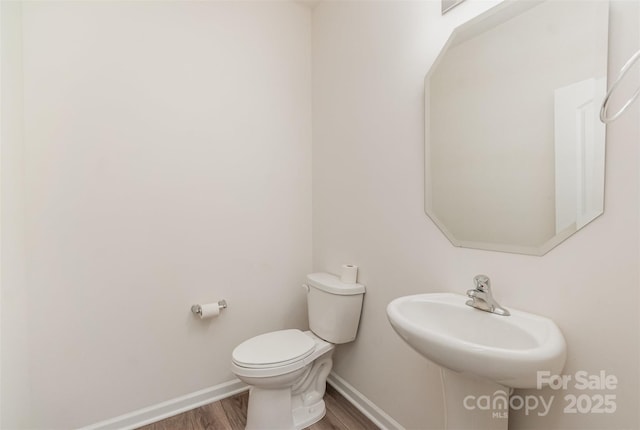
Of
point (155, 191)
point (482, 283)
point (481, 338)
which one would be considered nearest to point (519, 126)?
point (482, 283)

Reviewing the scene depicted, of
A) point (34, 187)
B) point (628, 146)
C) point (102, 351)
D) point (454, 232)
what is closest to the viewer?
point (628, 146)

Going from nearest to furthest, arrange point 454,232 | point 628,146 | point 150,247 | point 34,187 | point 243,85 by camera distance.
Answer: point 628,146 < point 454,232 < point 34,187 < point 150,247 < point 243,85

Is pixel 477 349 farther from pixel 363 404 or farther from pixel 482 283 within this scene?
pixel 363 404

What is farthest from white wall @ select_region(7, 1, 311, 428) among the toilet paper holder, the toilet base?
the toilet base

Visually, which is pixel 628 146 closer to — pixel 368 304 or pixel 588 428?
pixel 588 428

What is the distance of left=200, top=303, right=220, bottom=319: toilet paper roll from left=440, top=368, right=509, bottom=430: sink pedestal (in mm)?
1263

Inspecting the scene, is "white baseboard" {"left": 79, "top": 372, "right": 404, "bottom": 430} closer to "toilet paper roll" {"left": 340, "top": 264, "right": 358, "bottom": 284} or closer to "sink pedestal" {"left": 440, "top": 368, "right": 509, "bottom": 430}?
"sink pedestal" {"left": 440, "top": 368, "right": 509, "bottom": 430}

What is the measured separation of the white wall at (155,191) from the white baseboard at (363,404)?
0.46 meters

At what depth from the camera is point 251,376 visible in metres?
1.47

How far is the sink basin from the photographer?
2.60ft

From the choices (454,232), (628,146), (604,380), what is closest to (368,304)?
(454,232)

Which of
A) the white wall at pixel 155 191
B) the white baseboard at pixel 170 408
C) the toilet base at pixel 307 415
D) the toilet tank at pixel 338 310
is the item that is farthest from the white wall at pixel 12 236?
the toilet tank at pixel 338 310

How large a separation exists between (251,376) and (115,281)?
0.86 m

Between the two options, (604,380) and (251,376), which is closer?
(604,380)
